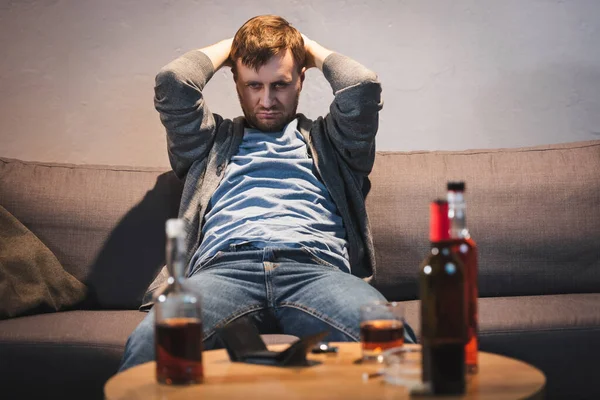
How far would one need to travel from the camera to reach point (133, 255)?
247cm

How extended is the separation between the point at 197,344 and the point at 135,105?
1873 millimetres

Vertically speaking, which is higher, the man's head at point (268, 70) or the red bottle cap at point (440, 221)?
the man's head at point (268, 70)

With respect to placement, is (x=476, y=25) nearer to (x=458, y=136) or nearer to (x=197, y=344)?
(x=458, y=136)

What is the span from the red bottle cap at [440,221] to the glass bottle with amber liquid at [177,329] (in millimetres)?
359

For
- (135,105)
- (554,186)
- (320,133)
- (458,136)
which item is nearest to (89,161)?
(135,105)

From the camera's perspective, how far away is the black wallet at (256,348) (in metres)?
1.34

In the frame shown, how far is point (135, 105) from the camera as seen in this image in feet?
9.68

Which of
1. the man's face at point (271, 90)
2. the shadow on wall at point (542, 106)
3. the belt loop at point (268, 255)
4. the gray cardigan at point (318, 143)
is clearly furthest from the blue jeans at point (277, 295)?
the shadow on wall at point (542, 106)

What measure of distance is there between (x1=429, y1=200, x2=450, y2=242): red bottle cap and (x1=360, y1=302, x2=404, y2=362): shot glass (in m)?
0.24

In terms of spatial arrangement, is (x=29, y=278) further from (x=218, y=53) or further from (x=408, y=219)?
(x=408, y=219)

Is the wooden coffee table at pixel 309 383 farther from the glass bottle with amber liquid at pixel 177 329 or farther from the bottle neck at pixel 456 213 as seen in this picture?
the bottle neck at pixel 456 213

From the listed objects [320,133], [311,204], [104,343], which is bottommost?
[104,343]

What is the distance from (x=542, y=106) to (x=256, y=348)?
1922 millimetres

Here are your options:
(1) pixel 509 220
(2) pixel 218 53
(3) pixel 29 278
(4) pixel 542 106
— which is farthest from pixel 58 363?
(4) pixel 542 106
